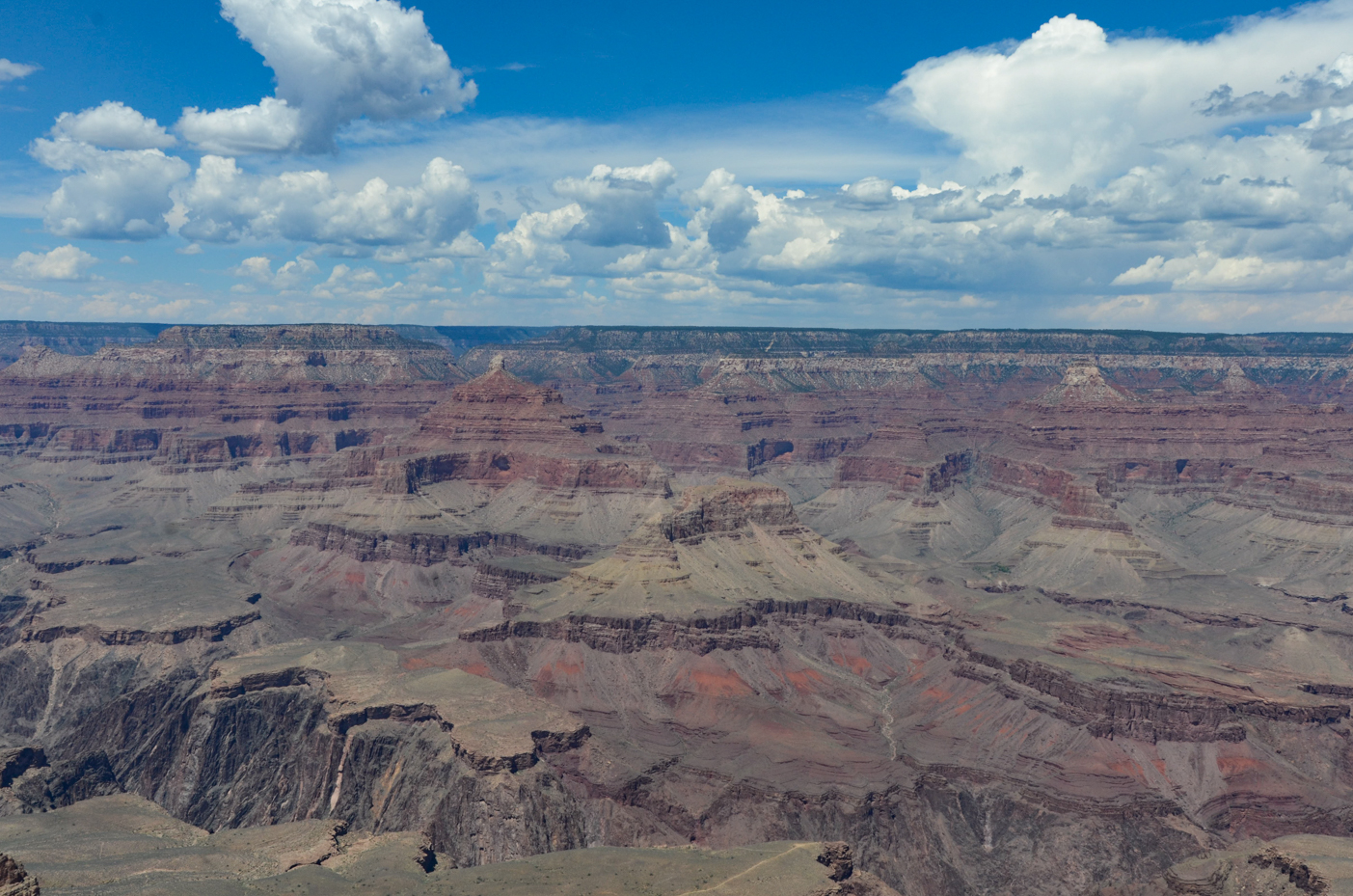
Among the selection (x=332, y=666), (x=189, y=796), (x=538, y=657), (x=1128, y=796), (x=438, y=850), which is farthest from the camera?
(x=538, y=657)

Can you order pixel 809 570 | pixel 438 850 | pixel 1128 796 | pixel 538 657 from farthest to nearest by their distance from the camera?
1. pixel 809 570
2. pixel 538 657
3. pixel 1128 796
4. pixel 438 850

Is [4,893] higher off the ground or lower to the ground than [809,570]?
higher

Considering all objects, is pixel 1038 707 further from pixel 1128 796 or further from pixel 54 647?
pixel 54 647

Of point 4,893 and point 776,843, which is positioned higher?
point 4,893

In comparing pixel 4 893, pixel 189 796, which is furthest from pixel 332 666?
pixel 4 893

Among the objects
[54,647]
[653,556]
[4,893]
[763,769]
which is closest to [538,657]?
[653,556]

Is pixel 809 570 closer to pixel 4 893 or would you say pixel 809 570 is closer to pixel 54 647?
pixel 54 647

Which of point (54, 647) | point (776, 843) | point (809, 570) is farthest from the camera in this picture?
point (809, 570)

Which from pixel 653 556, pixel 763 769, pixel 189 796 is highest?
pixel 653 556

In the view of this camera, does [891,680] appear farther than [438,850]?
Yes
